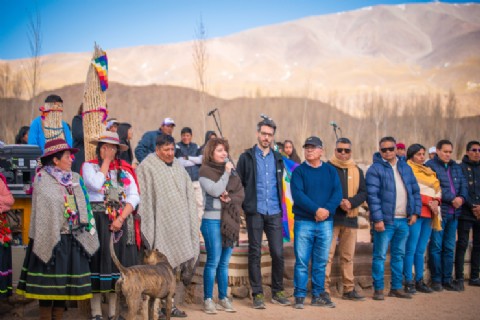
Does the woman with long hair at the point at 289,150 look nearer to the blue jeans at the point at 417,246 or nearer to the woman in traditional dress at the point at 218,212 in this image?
the blue jeans at the point at 417,246

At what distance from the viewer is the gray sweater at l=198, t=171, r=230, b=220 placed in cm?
641

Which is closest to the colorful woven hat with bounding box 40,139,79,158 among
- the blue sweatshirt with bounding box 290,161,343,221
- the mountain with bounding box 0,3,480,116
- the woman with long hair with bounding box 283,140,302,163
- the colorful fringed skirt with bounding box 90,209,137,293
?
the colorful fringed skirt with bounding box 90,209,137,293

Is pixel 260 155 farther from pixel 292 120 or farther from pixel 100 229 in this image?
pixel 292 120

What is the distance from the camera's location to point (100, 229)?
5.66m

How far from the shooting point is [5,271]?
5.70 m

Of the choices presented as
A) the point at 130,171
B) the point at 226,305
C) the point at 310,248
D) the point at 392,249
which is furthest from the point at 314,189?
the point at 130,171

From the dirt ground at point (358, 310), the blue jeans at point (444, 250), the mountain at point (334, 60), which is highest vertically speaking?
Result: the mountain at point (334, 60)

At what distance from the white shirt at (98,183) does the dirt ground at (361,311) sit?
145cm

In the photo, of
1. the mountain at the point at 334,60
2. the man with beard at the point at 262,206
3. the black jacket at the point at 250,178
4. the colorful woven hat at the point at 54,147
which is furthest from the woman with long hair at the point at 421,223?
the mountain at the point at 334,60

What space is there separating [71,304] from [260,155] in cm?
287

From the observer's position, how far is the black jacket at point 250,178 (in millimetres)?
6812

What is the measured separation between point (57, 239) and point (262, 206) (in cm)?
256

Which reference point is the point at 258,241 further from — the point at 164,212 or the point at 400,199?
the point at 400,199

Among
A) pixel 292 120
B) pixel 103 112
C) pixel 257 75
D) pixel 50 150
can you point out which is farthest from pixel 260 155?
pixel 257 75
